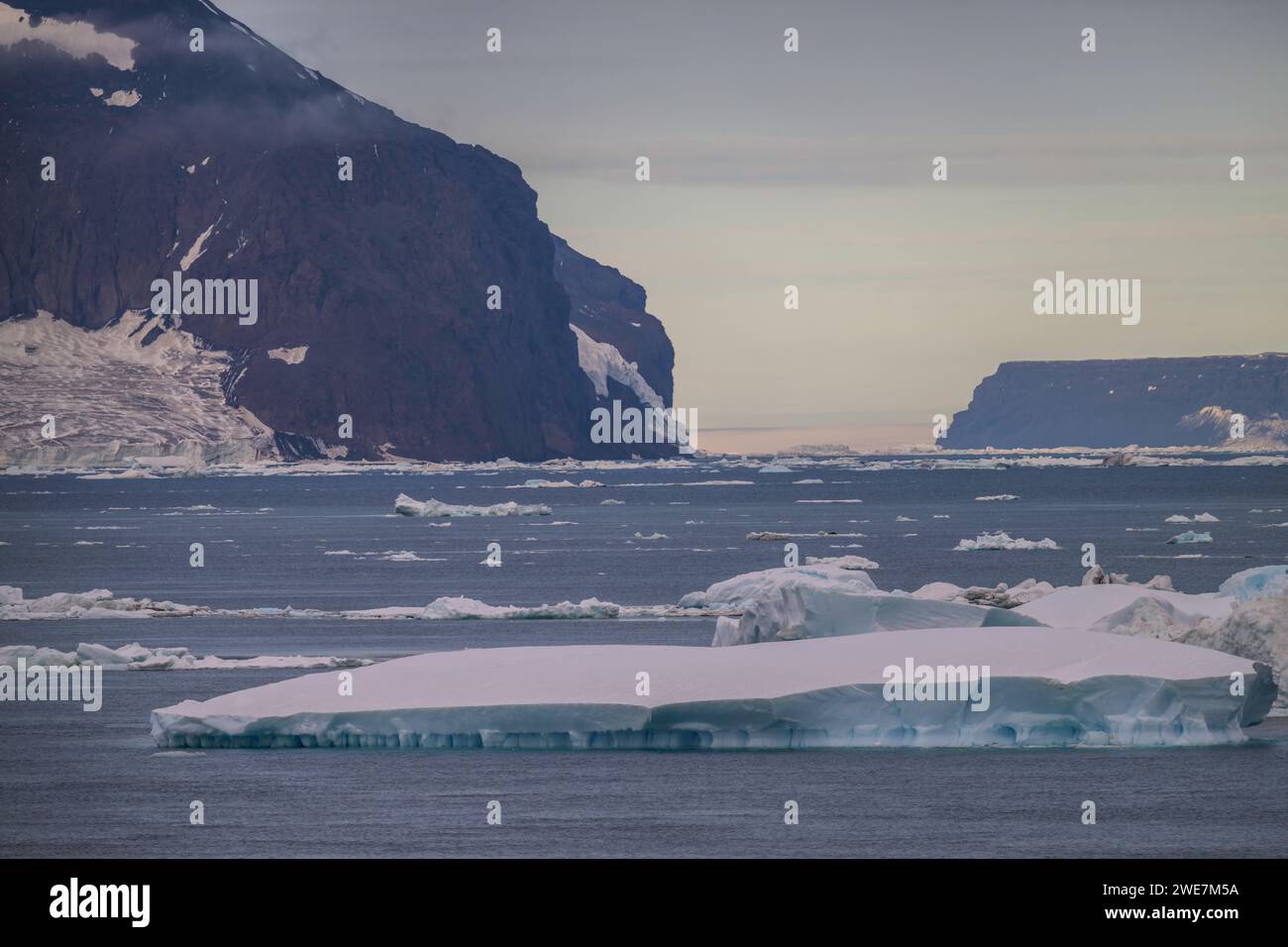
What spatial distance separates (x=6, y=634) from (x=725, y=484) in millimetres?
144640

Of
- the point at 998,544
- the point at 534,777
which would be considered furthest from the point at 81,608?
the point at 998,544

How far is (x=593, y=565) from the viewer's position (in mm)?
64688

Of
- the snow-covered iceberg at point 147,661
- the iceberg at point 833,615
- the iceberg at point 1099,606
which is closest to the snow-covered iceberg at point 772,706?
the iceberg at point 833,615

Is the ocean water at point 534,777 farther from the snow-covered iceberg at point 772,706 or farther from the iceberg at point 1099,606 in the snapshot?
the iceberg at point 1099,606

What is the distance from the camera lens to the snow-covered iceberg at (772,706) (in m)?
22.1

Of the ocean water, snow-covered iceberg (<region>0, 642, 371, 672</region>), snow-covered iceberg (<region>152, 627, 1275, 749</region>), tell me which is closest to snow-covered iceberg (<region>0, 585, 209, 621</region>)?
the ocean water

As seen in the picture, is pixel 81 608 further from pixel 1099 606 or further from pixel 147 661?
pixel 1099 606

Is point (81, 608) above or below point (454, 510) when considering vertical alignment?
below

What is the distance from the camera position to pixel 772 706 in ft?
72.6

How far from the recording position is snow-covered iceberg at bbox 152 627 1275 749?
22109 mm

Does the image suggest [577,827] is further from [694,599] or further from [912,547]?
[912,547]

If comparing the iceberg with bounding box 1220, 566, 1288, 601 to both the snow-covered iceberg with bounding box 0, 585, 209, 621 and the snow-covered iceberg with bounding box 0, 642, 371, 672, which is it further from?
the snow-covered iceberg with bounding box 0, 585, 209, 621
